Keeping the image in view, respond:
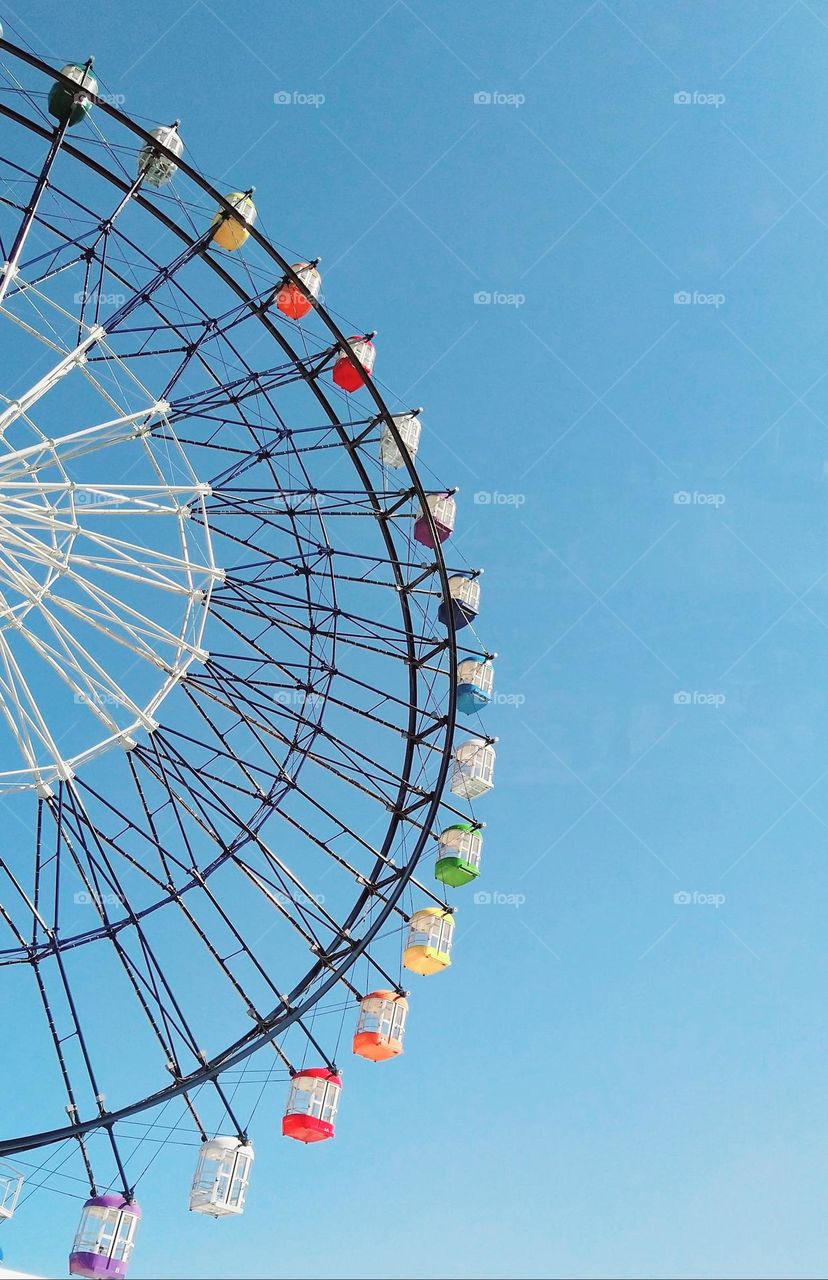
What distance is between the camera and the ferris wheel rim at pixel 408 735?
19.0 m

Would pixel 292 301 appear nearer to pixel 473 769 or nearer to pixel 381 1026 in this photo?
pixel 473 769

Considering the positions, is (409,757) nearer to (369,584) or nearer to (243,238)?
(369,584)

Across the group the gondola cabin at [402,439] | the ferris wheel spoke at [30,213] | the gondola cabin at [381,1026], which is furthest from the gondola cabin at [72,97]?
the gondola cabin at [381,1026]

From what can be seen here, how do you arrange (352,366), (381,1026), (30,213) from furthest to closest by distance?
(381,1026)
(352,366)
(30,213)

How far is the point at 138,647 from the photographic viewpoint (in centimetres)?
2112

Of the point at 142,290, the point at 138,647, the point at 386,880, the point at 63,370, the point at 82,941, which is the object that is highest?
the point at 142,290

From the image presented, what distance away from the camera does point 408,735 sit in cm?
2403

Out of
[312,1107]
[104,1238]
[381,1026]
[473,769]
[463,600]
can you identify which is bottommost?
[104,1238]

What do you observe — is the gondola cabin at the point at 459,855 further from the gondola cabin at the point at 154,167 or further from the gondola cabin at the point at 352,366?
the gondola cabin at the point at 154,167

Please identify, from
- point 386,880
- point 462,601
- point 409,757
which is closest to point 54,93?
point 462,601

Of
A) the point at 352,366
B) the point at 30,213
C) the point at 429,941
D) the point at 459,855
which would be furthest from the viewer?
the point at 459,855

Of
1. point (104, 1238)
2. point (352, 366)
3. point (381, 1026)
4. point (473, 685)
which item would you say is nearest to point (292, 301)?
point (352, 366)

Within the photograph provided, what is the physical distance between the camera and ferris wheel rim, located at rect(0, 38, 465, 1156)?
19.0 m

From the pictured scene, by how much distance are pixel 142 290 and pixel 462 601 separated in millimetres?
9938
